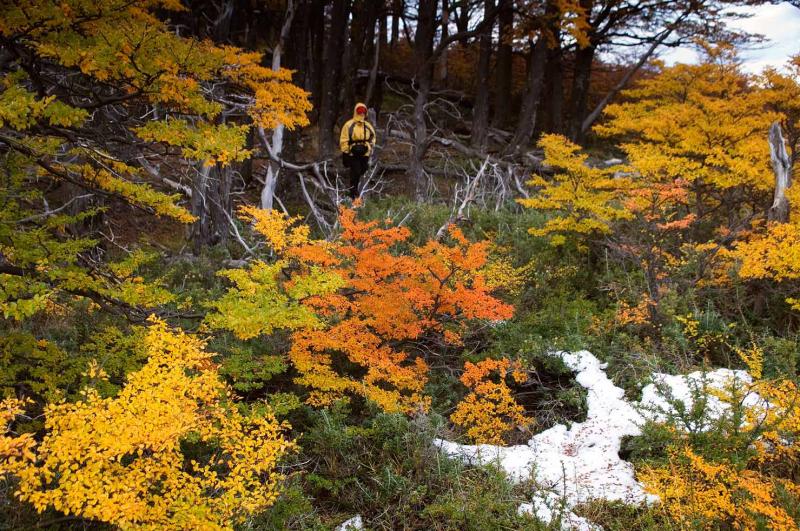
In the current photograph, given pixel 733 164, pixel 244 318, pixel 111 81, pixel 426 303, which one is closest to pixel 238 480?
pixel 244 318

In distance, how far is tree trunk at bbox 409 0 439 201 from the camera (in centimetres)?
1358

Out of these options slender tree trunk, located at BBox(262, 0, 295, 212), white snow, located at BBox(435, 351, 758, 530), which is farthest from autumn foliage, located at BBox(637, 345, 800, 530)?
slender tree trunk, located at BBox(262, 0, 295, 212)

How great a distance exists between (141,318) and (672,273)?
7757mm

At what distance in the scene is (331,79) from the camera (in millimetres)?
13648

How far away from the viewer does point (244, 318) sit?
4465 mm

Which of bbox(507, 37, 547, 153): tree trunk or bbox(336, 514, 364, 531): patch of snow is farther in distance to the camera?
bbox(507, 37, 547, 153): tree trunk

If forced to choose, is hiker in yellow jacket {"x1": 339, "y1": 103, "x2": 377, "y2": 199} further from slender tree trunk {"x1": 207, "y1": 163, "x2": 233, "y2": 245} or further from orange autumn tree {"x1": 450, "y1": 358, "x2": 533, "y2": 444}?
orange autumn tree {"x1": 450, "y1": 358, "x2": 533, "y2": 444}

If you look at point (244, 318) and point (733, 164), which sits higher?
point (733, 164)

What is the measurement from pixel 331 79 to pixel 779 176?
10.1m

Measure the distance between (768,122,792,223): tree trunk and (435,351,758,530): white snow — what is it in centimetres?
343

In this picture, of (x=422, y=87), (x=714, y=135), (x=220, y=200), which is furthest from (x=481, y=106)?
(x=220, y=200)

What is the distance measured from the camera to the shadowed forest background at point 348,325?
389 centimetres

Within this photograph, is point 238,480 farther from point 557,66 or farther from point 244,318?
point 557,66

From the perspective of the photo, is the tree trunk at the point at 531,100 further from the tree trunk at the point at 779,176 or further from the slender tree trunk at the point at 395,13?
the tree trunk at the point at 779,176
